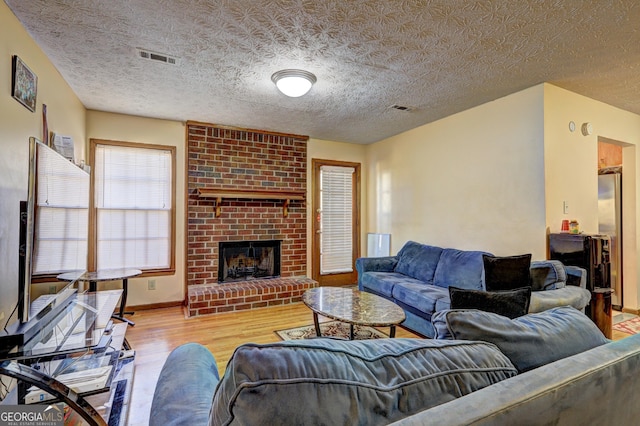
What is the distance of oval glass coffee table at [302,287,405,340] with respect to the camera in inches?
92.5

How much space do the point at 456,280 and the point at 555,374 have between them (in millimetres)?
2614

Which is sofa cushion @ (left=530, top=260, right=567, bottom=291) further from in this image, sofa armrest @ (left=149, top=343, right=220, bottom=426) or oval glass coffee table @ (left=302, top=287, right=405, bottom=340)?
sofa armrest @ (left=149, top=343, right=220, bottom=426)

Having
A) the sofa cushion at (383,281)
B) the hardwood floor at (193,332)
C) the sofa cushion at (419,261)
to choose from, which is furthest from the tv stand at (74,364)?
the sofa cushion at (419,261)

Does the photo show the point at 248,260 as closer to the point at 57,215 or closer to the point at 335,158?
the point at 335,158

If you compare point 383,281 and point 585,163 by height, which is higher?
point 585,163

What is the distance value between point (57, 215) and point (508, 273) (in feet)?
10.4

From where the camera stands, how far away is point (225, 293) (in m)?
4.02

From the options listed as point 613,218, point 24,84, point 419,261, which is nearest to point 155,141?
point 24,84

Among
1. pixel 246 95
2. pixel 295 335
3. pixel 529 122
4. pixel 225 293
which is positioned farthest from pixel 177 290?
pixel 529 122

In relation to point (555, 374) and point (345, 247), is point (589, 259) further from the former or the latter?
point (345, 247)

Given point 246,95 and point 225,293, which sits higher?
point 246,95

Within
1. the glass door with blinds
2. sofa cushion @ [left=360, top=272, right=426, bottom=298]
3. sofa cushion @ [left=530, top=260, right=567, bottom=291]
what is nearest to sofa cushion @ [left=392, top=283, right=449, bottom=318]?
sofa cushion @ [left=360, top=272, right=426, bottom=298]

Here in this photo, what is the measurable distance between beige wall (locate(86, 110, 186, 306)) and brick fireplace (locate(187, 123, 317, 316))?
0.12 meters

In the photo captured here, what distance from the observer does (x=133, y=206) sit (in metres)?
4.08
